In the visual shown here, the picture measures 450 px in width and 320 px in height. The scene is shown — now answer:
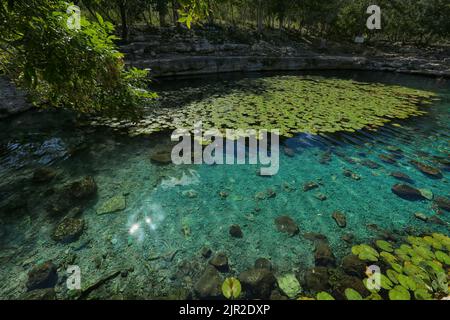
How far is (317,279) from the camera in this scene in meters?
3.31

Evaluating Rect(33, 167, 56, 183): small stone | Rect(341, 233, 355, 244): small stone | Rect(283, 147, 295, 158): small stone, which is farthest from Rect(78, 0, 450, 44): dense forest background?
Rect(341, 233, 355, 244): small stone

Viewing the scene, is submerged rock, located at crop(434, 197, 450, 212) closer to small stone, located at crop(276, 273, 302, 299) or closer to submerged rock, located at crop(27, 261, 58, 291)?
small stone, located at crop(276, 273, 302, 299)

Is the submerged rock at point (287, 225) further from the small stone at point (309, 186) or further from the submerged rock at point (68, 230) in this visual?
the submerged rock at point (68, 230)

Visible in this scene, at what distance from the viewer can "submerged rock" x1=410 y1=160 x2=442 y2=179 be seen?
581 cm

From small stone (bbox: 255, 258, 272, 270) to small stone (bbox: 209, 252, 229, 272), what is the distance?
1.63 ft

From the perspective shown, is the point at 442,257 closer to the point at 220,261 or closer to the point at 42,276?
the point at 220,261

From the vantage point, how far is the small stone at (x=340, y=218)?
4.32 meters

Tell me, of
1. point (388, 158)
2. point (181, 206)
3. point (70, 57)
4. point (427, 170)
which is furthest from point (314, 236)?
point (70, 57)

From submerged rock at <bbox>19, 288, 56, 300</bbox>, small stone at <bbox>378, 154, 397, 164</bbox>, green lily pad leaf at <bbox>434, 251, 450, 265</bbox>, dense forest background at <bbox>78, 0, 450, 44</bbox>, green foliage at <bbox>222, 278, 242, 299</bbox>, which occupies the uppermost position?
dense forest background at <bbox>78, 0, 450, 44</bbox>

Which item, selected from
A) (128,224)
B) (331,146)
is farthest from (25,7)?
(331,146)

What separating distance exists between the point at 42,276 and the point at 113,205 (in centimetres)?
163

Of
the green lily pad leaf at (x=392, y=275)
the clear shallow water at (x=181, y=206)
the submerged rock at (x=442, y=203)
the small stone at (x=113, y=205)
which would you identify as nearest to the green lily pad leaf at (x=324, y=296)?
the clear shallow water at (x=181, y=206)

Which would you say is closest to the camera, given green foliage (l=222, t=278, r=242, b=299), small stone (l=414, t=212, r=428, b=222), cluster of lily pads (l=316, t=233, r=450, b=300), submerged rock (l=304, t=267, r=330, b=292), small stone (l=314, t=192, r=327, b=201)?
cluster of lily pads (l=316, t=233, r=450, b=300)

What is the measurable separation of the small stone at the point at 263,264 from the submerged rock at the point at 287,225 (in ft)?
2.57
